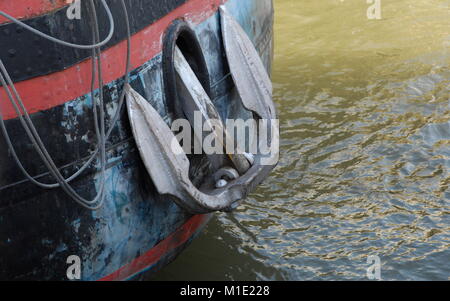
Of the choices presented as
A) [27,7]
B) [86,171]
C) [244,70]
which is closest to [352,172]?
[244,70]

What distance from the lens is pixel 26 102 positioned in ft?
9.99

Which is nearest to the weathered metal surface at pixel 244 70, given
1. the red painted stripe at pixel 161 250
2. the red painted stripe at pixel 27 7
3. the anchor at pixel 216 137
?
the anchor at pixel 216 137

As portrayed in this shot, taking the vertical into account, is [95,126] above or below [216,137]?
above

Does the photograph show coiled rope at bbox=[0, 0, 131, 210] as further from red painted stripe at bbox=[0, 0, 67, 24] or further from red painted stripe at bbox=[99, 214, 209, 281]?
red painted stripe at bbox=[99, 214, 209, 281]

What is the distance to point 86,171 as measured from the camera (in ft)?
10.8

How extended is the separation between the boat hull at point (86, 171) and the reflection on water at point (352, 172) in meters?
0.77

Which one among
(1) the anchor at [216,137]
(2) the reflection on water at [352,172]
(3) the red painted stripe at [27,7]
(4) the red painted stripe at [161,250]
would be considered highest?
(3) the red painted stripe at [27,7]

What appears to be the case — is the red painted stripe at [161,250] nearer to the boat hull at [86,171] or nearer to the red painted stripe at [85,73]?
the boat hull at [86,171]

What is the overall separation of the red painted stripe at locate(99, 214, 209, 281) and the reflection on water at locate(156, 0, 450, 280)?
0.35 meters

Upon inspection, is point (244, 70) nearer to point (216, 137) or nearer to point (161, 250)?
point (216, 137)

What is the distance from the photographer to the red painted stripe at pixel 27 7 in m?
2.93

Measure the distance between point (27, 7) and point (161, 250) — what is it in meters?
1.46

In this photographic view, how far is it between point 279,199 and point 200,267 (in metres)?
0.77
